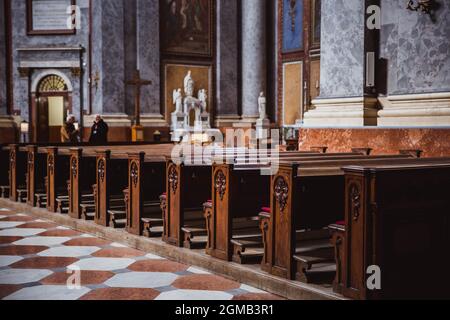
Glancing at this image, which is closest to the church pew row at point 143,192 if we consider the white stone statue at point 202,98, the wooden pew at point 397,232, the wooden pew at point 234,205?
the wooden pew at point 234,205

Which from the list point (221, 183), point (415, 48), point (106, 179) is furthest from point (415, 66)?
point (106, 179)

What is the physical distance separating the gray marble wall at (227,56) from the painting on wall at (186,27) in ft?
1.13

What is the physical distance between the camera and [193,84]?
58.2ft

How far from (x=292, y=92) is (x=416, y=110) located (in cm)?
1126

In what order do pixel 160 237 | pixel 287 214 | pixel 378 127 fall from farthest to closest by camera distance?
pixel 378 127 → pixel 160 237 → pixel 287 214

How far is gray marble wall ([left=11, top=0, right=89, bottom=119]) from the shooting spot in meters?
17.2

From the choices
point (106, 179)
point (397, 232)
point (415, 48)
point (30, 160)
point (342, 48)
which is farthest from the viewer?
point (30, 160)

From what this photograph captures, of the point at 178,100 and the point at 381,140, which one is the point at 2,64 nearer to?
the point at 178,100

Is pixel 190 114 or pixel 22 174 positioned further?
pixel 190 114

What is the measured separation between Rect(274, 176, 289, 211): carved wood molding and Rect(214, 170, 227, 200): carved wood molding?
580 millimetres

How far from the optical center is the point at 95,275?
446cm
